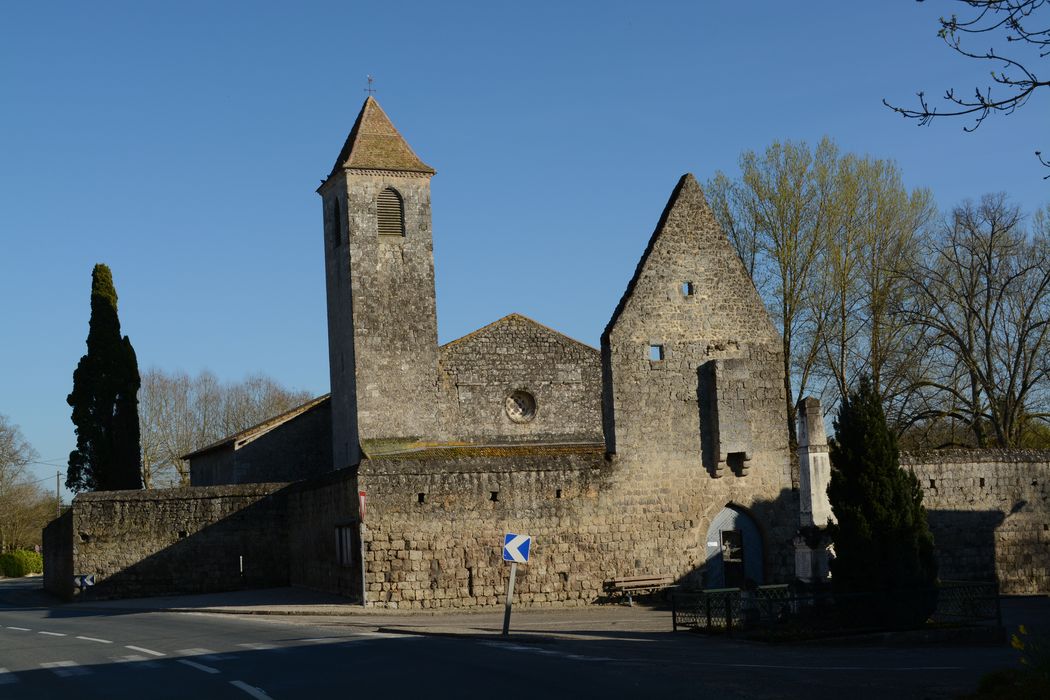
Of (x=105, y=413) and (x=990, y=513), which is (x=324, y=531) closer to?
(x=990, y=513)

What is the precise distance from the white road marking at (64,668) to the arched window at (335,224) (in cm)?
2631

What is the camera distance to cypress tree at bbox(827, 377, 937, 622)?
20.1 meters

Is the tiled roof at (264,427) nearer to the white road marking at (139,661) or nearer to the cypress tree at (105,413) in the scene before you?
the cypress tree at (105,413)

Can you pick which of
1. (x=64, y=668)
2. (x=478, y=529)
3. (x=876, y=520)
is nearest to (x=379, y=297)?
(x=478, y=529)

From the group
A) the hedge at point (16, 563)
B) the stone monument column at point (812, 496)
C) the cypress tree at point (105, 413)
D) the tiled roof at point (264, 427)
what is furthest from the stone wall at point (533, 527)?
the hedge at point (16, 563)

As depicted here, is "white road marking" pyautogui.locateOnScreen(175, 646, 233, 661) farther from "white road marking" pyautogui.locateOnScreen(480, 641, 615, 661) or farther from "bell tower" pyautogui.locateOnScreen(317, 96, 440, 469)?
"bell tower" pyautogui.locateOnScreen(317, 96, 440, 469)

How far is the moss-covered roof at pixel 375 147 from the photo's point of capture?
4259cm

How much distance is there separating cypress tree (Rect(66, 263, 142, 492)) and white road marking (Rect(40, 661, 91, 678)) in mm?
27890

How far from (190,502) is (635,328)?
Result: 553 inches

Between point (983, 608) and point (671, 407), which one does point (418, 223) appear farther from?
point (983, 608)

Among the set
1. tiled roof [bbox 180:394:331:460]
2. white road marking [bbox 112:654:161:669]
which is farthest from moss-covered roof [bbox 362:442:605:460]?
white road marking [bbox 112:654:161:669]

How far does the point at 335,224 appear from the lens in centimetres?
4334

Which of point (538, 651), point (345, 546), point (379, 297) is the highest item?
point (379, 297)

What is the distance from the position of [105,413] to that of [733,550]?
26.2 m
